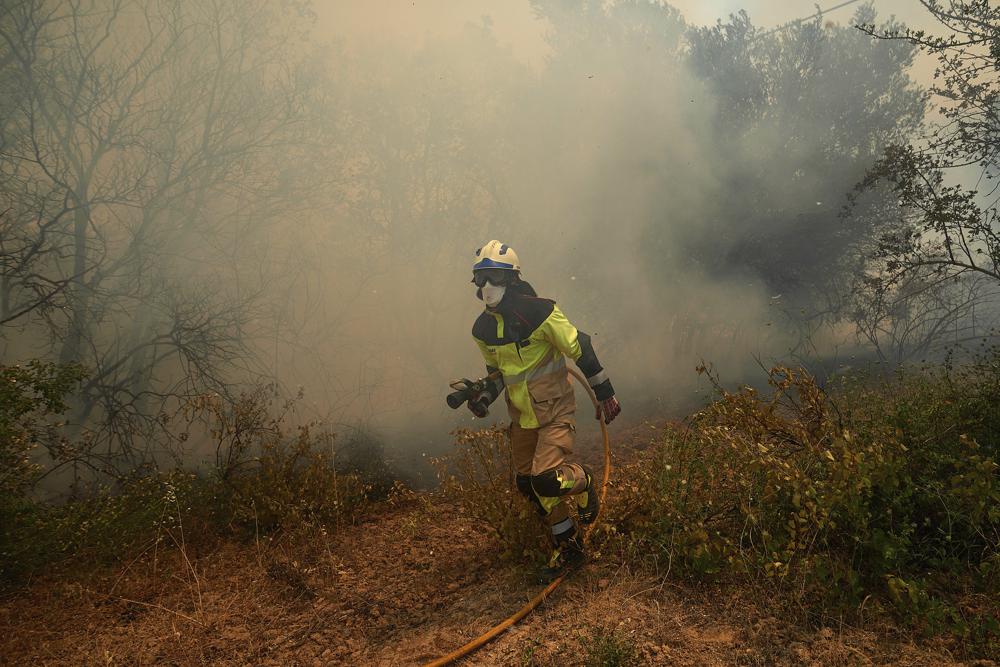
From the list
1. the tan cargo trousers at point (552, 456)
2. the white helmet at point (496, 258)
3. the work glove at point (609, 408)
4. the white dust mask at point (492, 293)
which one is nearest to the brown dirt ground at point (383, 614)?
the tan cargo trousers at point (552, 456)

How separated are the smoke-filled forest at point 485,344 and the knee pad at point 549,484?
0.10 ft

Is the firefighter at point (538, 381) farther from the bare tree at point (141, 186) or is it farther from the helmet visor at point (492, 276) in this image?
the bare tree at point (141, 186)

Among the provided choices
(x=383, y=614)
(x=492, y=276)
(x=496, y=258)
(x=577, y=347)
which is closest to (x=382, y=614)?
(x=383, y=614)

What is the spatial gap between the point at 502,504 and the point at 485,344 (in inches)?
42.9

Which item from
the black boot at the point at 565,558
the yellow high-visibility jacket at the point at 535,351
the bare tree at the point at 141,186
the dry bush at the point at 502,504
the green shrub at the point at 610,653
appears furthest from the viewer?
the bare tree at the point at 141,186

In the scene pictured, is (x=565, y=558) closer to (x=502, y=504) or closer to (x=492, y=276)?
(x=502, y=504)

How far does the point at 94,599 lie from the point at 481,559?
269 cm

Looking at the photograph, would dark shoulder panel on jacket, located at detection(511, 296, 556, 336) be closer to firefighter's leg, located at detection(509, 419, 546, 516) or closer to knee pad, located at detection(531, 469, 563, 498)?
firefighter's leg, located at detection(509, 419, 546, 516)

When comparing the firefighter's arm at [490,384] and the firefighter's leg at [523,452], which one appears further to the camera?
the firefighter's arm at [490,384]

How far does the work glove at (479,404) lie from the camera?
3.74 m

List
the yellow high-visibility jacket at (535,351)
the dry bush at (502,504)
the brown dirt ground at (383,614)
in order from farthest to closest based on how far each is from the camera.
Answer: the dry bush at (502,504) → the yellow high-visibility jacket at (535,351) → the brown dirt ground at (383,614)

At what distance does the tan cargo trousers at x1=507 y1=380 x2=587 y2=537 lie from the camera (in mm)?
3359

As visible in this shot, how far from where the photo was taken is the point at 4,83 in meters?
6.44

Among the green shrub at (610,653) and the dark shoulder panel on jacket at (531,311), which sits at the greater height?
the dark shoulder panel on jacket at (531,311)
